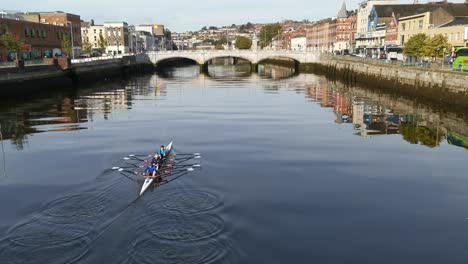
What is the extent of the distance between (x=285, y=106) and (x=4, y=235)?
4058 cm

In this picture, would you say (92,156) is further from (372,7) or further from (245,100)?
(372,7)

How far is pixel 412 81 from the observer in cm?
5734

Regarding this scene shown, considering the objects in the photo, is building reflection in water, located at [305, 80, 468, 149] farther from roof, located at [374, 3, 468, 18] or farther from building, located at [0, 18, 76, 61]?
building, located at [0, 18, 76, 61]

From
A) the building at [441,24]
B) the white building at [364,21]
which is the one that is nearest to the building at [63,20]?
the white building at [364,21]

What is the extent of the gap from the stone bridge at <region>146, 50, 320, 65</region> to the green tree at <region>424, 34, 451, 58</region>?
59617 mm

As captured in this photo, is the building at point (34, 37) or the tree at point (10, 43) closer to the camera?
the tree at point (10, 43)

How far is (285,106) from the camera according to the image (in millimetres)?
53094

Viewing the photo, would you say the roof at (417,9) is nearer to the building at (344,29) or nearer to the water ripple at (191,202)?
the building at (344,29)

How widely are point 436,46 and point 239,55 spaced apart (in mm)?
73224

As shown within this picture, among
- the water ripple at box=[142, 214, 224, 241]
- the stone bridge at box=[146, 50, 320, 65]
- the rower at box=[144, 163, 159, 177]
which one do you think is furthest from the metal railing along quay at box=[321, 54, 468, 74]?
the water ripple at box=[142, 214, 224, 241]

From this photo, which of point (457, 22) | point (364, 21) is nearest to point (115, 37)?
point (364, 21)

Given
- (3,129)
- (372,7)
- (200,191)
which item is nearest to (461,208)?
(200,191)

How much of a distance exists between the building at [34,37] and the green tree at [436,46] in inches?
2782

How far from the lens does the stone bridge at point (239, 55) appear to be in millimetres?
124125
